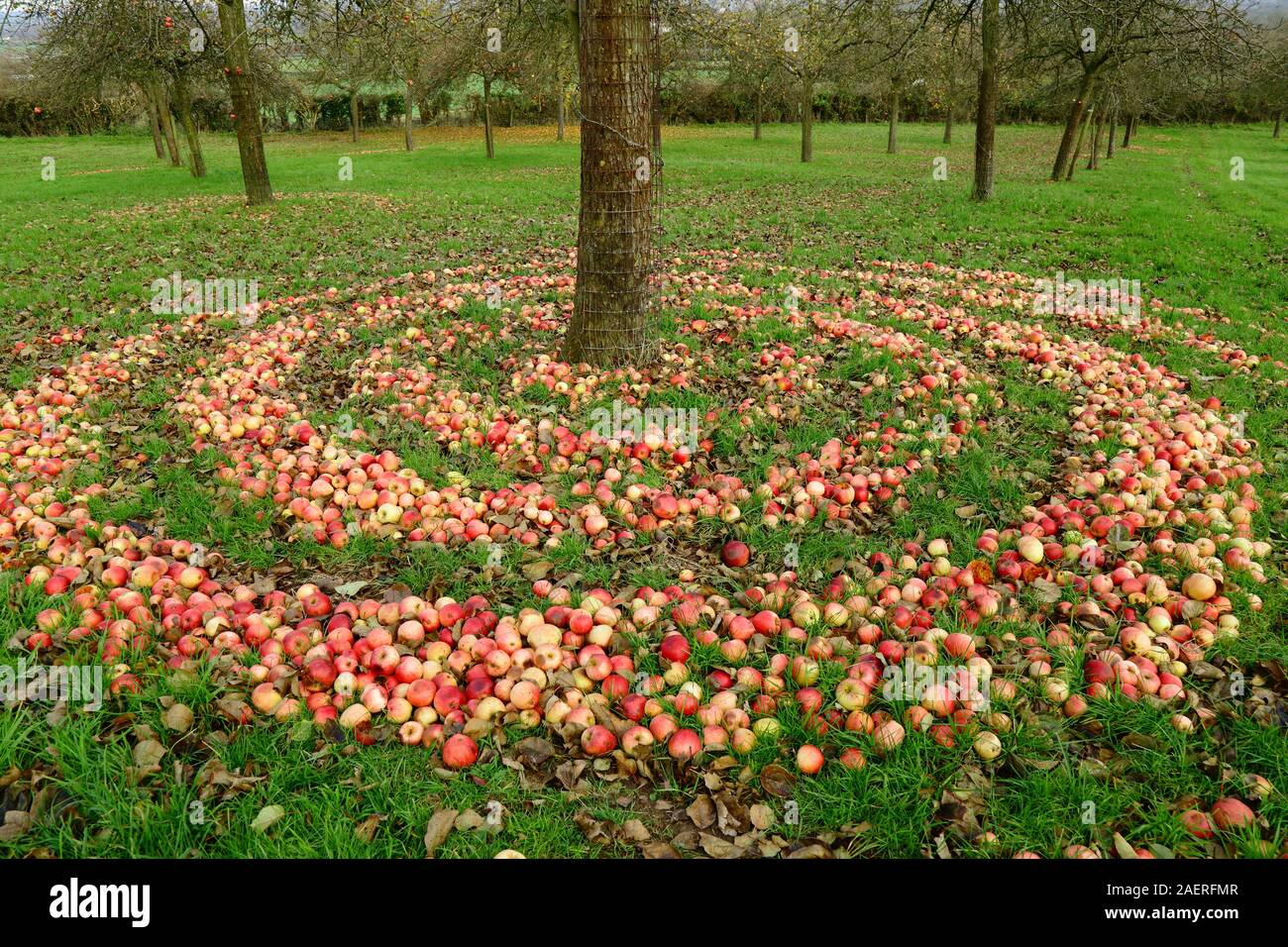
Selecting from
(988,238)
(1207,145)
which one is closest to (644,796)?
(988,238)

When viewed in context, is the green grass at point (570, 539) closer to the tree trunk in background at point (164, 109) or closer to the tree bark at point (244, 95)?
the tree bark at point (244, 95)

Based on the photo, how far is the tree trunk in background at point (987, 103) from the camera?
15.3 meters

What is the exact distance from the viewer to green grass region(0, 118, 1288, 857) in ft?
8.89

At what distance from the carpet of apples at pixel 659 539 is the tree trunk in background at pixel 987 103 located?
10.9 meters

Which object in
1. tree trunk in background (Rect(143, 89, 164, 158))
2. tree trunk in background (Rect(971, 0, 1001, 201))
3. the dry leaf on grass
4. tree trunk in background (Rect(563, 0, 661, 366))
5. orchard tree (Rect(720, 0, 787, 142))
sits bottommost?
the dry leaf on grass

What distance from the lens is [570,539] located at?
439 centimetres

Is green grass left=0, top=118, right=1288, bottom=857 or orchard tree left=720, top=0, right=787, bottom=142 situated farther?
orchard tree left=720, top=0, right=787, bottom=142

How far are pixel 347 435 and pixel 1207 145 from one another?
174ft

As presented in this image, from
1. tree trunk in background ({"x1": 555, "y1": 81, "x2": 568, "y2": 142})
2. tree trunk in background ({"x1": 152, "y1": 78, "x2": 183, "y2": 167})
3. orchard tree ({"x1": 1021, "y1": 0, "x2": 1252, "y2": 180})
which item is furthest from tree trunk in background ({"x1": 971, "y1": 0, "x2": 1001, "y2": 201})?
tree trunk in background ({"x1": 555, "y1": 81, "x2": 568, "y2": 142})

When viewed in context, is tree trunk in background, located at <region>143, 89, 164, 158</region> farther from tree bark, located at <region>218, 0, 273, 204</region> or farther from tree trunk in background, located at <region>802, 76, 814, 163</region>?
tree trunk in background, located at <region>802, 76, 814, 163</region>

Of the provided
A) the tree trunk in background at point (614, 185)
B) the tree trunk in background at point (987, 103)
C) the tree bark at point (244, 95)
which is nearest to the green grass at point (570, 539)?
the tree trunk in background at point (614, 185)

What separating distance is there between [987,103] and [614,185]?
13716mm

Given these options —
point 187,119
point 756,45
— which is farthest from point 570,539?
point 756,45

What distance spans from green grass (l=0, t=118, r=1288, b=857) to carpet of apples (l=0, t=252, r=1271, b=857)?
0.41ft
